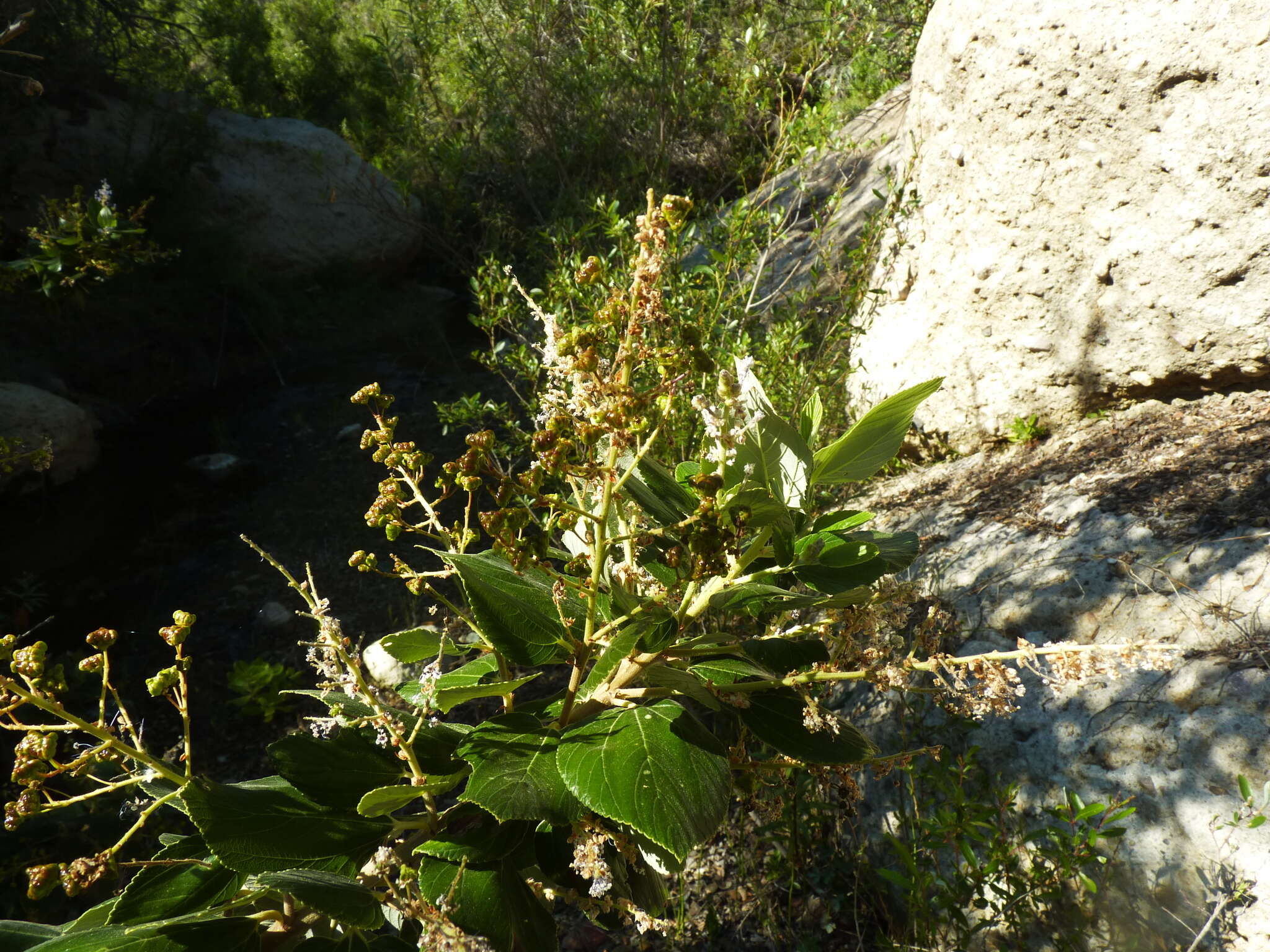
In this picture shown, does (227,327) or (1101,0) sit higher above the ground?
(227,327)

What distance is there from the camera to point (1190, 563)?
7.38ft

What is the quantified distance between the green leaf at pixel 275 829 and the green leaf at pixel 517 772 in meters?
0.21

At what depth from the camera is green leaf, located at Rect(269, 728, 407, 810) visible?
0.99 metres

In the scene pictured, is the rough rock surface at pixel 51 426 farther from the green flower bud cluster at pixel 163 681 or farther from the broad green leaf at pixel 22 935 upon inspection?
the green flower bud cluster at pixel 163 681

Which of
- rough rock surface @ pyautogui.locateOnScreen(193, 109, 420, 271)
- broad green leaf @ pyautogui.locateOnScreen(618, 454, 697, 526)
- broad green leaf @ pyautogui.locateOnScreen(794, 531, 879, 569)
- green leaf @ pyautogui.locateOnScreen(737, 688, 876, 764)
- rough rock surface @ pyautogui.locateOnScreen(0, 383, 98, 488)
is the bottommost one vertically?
green leaf @ pyautogui.locateOnScreen(737, 688, 876, 764)

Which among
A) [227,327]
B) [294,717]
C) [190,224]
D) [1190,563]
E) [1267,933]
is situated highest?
[190,224]

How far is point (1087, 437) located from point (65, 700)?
172 inches

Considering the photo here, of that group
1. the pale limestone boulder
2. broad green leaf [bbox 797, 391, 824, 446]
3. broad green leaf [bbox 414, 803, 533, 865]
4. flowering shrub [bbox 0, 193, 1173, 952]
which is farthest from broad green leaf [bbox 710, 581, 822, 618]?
the pale limestone boulder

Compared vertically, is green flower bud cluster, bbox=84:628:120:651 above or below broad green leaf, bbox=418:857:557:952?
above

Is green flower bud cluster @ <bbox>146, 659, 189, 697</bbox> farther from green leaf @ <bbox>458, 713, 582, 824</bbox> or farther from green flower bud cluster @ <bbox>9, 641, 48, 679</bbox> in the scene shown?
green leaf @ <bbox>458, 713, 582, 824</bbox>

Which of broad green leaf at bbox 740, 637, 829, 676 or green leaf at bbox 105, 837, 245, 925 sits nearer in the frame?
green leaf at bbox 105, 837, 245, 925

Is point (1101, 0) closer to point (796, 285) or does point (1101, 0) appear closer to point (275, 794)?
point (796, 285)

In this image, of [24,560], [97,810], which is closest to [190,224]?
[24,560]

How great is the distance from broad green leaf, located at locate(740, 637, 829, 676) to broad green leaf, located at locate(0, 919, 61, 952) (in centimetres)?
96
